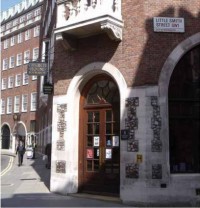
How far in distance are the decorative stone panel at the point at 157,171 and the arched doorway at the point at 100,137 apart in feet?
5.01

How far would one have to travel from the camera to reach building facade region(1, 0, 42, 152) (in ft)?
162

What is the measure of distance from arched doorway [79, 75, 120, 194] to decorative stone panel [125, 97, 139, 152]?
34.0 inches

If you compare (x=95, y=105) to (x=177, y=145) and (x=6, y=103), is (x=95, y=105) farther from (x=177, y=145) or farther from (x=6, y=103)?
(x=6, y=103)

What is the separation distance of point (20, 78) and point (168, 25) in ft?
141

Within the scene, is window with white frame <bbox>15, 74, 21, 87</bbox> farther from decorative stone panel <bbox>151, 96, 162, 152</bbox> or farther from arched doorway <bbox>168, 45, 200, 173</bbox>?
decorative stone panel <bbox>151, 96, 162, 152</bbox>

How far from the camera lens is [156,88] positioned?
1150 cm

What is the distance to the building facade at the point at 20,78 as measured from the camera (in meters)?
49.3

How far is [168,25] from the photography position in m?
11.7

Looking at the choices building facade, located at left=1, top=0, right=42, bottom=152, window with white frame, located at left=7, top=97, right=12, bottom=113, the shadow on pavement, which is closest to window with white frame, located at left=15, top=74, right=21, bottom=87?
building facade, located at left=1, top=0, right=42, bottom=152

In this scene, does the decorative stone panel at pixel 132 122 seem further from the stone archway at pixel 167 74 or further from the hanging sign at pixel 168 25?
the hanging sign at pixel 168 25

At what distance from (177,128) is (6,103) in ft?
149

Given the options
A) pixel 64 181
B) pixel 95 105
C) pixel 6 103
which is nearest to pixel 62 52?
pixel 95 105

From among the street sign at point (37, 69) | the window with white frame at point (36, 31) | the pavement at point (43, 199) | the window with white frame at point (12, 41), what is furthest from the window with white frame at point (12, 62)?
the pavement at point (43, 199)

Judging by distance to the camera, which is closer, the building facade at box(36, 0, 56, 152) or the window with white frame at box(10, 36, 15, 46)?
the building facade at box(36, 0, 56, 152)
